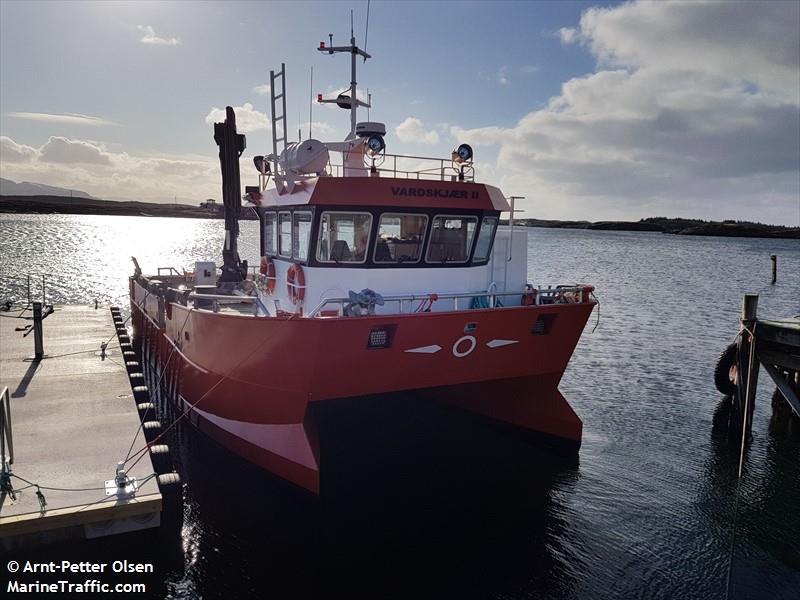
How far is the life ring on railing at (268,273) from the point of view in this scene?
488 inches

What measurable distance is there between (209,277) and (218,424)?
20.3ft

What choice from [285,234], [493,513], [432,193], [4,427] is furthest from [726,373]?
[4,427]

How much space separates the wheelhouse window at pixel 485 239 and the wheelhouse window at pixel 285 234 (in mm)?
3666

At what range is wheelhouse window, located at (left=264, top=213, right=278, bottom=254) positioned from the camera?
40.4 feet

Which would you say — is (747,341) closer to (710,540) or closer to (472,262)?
(710,540)

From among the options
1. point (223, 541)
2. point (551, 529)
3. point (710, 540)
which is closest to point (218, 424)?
point (223, 541)

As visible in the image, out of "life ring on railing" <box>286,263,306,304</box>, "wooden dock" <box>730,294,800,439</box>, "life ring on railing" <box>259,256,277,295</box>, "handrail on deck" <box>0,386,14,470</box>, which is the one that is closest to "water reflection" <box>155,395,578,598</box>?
"handrail on deck" <box>0,386,14,470</box>

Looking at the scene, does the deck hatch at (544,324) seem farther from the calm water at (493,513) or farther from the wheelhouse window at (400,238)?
the calm water at (493,513)

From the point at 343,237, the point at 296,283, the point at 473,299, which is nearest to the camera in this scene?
the point at 343,237

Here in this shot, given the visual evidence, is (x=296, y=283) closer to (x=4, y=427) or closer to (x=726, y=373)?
(x=4, y=427)

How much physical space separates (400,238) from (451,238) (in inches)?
42.0

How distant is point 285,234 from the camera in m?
11.7

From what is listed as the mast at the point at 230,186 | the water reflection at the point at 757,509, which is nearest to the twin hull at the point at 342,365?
the water reflection at the point at 757,509

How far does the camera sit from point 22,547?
6859 millimetres
